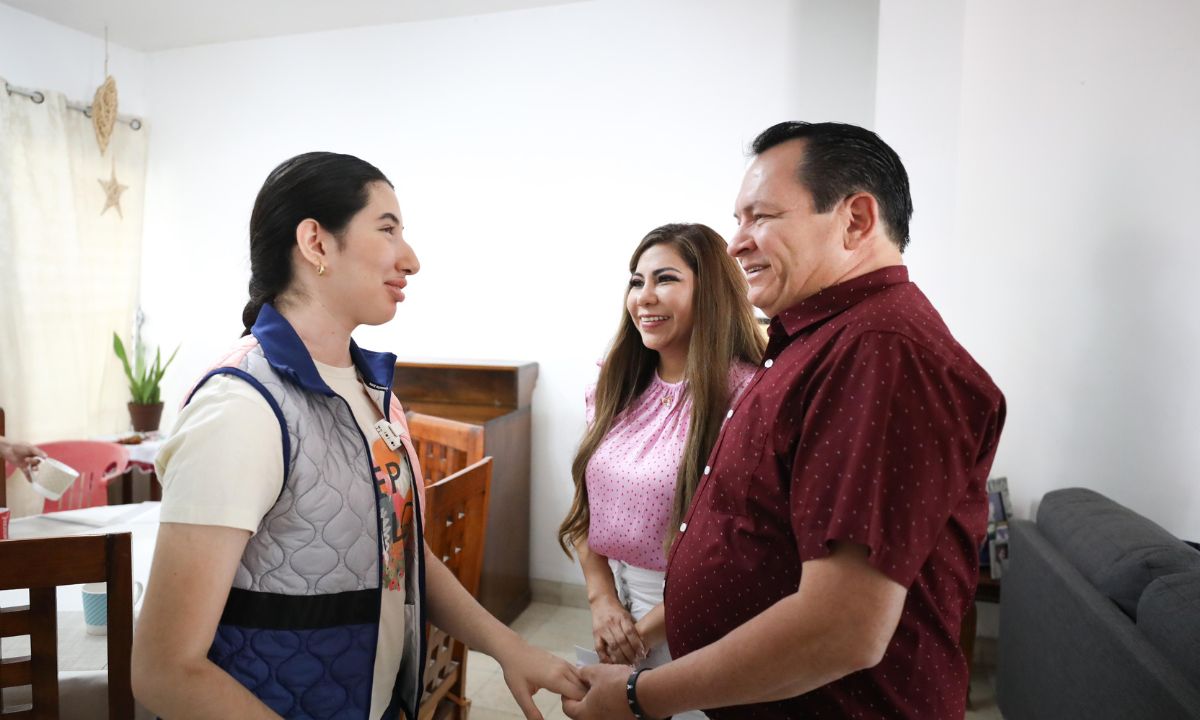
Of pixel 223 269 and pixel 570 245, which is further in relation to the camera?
pixel 223 269

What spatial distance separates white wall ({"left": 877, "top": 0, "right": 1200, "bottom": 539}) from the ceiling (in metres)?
1.89

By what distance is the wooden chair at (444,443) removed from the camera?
2.19m

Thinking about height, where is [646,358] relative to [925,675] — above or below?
above

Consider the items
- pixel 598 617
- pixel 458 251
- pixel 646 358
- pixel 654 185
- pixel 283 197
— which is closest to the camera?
pixel 283 197

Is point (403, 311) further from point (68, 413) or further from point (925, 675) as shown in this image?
point (925, 675)

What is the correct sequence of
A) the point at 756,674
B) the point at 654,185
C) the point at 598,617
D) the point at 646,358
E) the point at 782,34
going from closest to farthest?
the point at 756,674 < the point at 598,617 < the point at 646,358 < the point at 782,34 < the point at 654,185

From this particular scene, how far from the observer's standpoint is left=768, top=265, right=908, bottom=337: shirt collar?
0.98 m

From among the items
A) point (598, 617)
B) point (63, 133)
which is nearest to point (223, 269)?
point (63, 133)

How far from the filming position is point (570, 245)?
12.2 feet

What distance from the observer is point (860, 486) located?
2.63 ft

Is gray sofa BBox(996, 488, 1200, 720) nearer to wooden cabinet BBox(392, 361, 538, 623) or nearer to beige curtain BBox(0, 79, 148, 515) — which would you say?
wooden cabinet BBox(392, 361, 538, 623)

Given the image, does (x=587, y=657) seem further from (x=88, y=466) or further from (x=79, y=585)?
(x=88, y=466)

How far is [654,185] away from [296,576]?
2863 millimetres

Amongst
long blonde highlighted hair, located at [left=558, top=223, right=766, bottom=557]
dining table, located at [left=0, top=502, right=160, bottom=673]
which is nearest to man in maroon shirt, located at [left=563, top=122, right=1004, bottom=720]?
long blonde highlighted hair, located at [left=558, top=223, right=766, bottom=557]
